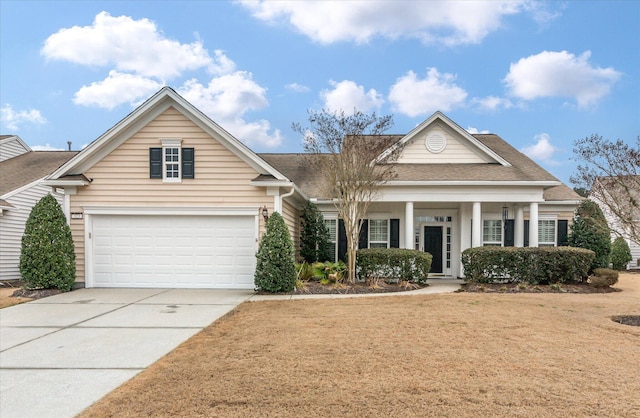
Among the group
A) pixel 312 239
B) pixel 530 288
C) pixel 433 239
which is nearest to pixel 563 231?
pixel 433 239

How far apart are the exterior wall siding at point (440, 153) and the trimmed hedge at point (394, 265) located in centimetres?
399

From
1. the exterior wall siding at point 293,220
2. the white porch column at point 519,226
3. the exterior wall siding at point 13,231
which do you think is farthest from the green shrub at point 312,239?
the exterior wall siding at point 13,231

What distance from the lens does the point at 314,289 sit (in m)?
11.1

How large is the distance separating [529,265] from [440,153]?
481 centimetres

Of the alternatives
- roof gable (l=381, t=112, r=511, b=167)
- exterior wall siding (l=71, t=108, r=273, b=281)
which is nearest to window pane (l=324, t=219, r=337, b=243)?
roof gable (l=381, t=112, r=511, b=167)

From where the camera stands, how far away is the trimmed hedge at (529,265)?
1209cm

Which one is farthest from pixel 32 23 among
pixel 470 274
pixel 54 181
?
pixel 470 274

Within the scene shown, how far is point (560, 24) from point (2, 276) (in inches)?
811

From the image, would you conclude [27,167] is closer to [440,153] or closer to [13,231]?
[13,231]

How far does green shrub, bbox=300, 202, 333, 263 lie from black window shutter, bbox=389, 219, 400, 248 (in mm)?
2343

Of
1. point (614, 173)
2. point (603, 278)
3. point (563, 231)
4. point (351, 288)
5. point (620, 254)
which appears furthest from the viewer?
point (620, 254)

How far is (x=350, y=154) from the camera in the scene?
11.9 metres

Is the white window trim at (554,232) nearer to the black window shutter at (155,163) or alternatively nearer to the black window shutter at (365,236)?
the black window shutter at (365,236)

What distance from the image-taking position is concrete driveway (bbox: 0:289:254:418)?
161 inches
